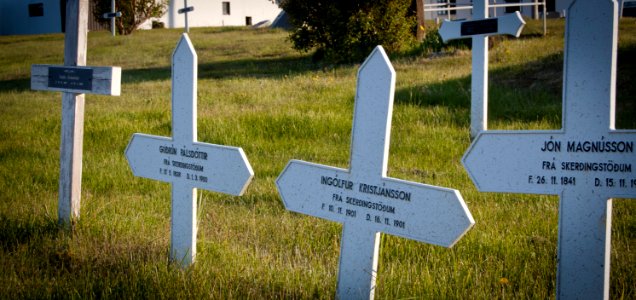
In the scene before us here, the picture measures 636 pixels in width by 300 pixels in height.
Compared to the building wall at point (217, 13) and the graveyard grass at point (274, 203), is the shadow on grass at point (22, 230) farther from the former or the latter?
the building wall at point (217, 13)

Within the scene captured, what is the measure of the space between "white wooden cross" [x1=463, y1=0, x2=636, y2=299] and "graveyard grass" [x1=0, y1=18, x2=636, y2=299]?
20.6 inches

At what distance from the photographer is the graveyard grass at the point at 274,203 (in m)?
3.68

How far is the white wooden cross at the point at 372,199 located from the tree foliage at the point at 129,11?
31184 mm

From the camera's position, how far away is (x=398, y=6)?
15.3 meters

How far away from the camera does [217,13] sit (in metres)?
43.4

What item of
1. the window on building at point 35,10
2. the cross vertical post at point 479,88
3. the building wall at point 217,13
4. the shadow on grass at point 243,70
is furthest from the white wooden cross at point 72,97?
the window on building at point 35,10

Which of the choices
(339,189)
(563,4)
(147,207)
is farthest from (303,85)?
(563,4)

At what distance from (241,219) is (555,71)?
800 cm

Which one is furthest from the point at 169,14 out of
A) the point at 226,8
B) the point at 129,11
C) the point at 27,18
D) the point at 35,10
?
the point at 27,18

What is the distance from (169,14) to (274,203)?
123 feet

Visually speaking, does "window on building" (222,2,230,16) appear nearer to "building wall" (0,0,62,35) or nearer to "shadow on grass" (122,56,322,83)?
"building wall" (0,0,62,35)

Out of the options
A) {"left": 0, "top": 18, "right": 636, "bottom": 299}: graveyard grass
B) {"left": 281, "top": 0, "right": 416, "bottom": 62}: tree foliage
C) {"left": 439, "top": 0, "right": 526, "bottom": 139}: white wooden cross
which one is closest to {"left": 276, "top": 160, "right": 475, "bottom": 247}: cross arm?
{"left": 0, "top": 18, "right": 636, "bottom": 299}: graveyard grass

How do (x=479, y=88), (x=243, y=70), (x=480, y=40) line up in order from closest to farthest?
(x=479, y=88) < (x=480, y=40) < (x=243, y=70)

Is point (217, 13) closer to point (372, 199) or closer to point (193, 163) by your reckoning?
point (193, 163)
